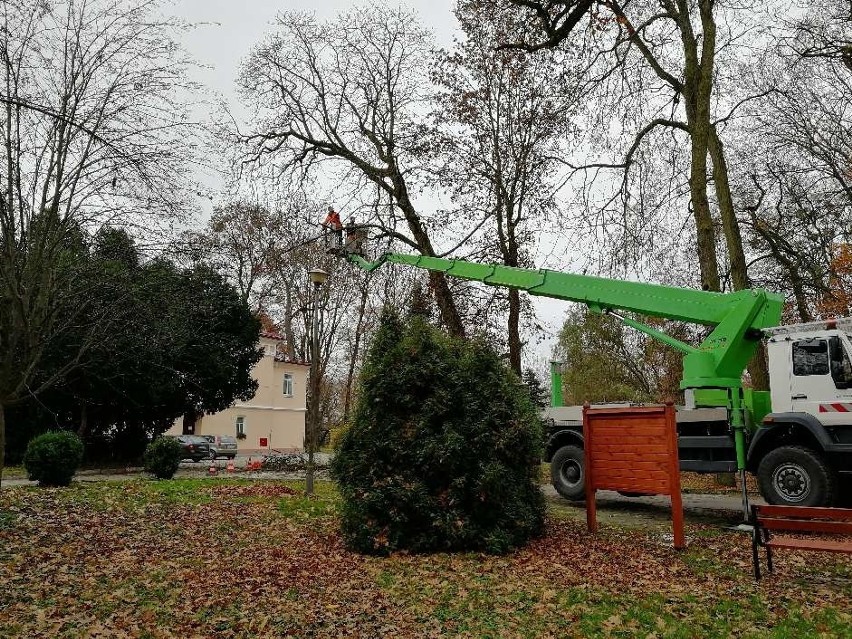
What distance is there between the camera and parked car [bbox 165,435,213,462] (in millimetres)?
27734

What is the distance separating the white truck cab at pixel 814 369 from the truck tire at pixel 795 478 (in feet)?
2.06

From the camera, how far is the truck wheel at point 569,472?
12.3 meters

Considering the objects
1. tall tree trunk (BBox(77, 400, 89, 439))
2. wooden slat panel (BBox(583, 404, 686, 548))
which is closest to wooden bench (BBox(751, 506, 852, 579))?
wooden slat panel (BBox(583, 404, 686, 548))

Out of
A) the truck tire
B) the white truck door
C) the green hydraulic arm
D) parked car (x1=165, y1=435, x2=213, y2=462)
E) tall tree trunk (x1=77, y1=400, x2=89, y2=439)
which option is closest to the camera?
the truck tire

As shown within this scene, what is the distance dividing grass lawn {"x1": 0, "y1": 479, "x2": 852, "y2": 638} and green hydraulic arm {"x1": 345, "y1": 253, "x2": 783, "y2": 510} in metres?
2.15

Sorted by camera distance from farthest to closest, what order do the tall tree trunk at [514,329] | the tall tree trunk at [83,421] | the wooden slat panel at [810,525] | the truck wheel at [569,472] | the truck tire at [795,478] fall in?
the tall tree trunk at [83,421]
the tall tree trunk at [514,329]
the truck wheel at [569,472]
the truck tire at [795,478]
the wooden slat panel at [810,525]

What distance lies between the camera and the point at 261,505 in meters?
11.1

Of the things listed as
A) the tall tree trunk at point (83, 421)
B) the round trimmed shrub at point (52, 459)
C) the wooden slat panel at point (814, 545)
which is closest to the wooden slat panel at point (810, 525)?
the wooden slat panel at point (814, 545)

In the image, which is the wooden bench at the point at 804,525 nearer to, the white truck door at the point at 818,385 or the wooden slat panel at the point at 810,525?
the wooden slat panel at the point at 810,525

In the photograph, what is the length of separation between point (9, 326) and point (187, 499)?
4.48 m

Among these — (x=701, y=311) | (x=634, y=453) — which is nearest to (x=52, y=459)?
(x=634, y=453)

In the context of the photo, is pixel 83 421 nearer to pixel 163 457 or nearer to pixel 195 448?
pixel 195 448

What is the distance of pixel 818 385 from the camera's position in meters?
9.49

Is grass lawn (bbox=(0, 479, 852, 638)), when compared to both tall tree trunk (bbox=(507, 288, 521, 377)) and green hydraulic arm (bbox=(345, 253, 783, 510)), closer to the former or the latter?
green hydraulic arm (bbox=(345, 253, 783, 510))
